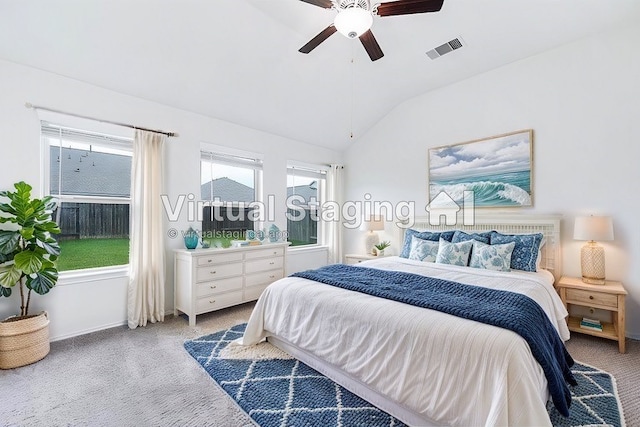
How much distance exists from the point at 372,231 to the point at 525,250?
219cm

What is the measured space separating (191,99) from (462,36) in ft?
10.4

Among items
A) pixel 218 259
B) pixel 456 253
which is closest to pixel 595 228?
pixel 456 253

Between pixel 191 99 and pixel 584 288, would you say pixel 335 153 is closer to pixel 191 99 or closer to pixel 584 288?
pixel 191 99

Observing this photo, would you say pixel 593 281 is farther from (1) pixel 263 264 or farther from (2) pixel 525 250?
(1) pixel 263 264

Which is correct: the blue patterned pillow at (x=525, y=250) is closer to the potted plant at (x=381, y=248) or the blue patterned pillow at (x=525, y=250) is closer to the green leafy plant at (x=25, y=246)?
the potted plant at (x=381, y=248)

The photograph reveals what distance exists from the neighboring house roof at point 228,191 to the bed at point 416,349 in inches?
77.2

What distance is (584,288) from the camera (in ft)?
9.00

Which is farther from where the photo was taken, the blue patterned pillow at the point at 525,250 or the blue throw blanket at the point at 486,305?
the blue patterned pillow at the point at 525,250

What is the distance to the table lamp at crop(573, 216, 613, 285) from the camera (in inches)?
109

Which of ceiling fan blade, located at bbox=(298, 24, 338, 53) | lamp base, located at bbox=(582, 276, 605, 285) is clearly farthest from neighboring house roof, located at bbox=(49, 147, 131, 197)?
lamp base, located at bbox=(582, 276, 605, 285)

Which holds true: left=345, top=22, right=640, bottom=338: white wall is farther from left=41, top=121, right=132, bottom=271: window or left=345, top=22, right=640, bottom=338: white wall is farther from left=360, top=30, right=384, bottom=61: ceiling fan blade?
left=41, top=121, right=132, bottom=271: window

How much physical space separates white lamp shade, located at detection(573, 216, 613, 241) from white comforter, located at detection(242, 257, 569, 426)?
80 centimetres

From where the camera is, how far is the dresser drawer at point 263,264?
3735 mm

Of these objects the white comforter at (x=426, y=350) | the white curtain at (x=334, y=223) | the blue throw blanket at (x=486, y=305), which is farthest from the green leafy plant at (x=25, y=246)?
the white curtain at (x=334, y=223)
